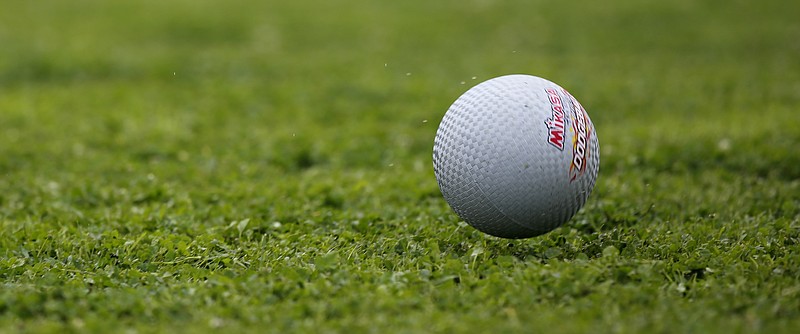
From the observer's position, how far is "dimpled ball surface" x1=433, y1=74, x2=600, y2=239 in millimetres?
4801

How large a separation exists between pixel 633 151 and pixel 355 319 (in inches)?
170

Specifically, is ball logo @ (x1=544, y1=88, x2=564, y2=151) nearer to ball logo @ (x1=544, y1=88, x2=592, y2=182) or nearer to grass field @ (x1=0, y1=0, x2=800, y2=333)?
ball logo @ (x1=544, y1=88, x2=592, y2=182)

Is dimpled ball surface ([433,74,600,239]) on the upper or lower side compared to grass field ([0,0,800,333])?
upper

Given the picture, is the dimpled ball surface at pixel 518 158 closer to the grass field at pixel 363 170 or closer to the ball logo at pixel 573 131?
the ball logo at pixel 573 131

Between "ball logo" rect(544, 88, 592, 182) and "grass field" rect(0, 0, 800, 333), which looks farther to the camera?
"ball logo" rect(544, 88, 592, 182)

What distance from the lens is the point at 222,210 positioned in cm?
602

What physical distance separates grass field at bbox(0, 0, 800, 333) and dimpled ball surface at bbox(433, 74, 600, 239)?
0.28 meters

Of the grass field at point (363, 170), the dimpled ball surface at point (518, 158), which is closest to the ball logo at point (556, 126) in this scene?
the dimpled ball surface at point (518, 158)

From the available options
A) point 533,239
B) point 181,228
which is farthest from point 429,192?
point 181,228

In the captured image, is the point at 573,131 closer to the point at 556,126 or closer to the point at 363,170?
the point at 556,126

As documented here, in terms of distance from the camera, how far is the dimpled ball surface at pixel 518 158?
15.8ft

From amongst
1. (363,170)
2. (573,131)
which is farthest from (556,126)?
(363,170)

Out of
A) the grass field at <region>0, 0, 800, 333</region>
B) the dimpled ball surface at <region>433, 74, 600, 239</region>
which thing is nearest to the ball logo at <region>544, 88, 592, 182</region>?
the dimpled ball surface at <region>433, 74, 600, 239</region>

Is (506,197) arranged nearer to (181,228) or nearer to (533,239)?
(533,239)
